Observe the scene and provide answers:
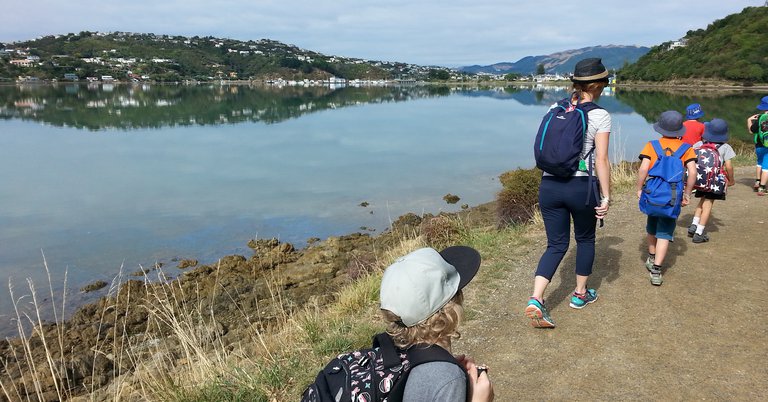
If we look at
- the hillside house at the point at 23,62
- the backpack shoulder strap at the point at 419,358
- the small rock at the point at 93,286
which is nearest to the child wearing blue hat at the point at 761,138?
the backpack shoulder strap at the point at 419,358

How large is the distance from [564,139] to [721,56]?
101 m

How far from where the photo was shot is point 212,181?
20.6 m

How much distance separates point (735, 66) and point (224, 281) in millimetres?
92367

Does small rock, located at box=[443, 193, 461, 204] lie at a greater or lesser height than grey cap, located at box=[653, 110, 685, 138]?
lesser

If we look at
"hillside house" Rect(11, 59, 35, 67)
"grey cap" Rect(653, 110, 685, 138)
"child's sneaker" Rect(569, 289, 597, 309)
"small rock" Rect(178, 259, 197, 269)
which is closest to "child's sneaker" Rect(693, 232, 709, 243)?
"grey cap" Rect(653, 110, 685, 138)

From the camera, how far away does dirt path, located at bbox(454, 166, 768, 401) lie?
3529 millimetres

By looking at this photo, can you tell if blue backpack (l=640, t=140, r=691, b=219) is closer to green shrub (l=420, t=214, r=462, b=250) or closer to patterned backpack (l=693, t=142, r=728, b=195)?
patterned backpack (l=693, t=142, r=728, b=195)

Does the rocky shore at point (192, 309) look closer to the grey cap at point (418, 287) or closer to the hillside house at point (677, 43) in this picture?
the grey cap at point (418, 287)

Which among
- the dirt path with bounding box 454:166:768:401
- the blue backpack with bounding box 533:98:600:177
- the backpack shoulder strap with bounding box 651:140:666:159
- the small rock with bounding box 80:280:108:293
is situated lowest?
the small rock with bounding box 80:280:108:293

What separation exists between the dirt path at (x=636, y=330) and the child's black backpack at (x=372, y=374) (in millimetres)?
2046

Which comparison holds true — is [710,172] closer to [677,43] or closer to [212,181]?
[212,181]

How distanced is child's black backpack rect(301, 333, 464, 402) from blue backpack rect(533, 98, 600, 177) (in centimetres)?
248

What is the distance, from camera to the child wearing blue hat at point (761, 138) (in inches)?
320

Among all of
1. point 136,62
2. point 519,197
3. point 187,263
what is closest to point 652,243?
point 519,197
